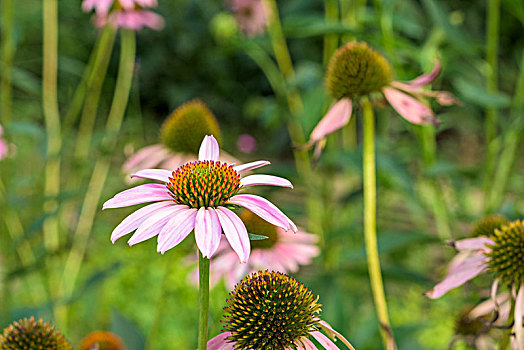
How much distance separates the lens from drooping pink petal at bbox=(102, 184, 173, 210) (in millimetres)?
354

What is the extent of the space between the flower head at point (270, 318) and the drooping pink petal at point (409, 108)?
10.8 inches

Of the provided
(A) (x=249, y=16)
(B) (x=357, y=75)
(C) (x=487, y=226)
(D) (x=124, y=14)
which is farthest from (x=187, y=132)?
(A) (x=249, y=16)

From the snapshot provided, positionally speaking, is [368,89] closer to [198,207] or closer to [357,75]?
[357,75]

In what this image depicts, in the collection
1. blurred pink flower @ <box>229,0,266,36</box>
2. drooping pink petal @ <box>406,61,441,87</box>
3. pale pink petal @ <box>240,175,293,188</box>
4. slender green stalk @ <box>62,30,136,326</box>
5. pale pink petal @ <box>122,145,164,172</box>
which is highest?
blurred pink flower @ <box>229,0,266,36</box>

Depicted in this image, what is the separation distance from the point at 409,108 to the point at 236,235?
33 cm

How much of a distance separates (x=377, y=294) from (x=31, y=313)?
18.2 inches

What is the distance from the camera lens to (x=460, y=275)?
48 cm

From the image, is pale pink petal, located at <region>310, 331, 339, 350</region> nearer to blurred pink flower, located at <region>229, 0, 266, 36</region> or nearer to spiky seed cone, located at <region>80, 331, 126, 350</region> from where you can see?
spiky seed cone, located at <region>80, 331, 126, 350</region>

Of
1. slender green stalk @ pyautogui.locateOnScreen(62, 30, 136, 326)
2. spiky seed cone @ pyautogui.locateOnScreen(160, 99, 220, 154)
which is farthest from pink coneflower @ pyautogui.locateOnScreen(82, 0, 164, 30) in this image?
spiky seed cone @ pyautogui.locateOnScreen(160, 99, 220, 154)

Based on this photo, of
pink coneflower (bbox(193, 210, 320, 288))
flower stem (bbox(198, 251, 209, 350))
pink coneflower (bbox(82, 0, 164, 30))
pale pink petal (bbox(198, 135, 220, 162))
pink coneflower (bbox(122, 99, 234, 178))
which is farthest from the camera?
pink coneflower (bbox(82, 0, 164, 30))

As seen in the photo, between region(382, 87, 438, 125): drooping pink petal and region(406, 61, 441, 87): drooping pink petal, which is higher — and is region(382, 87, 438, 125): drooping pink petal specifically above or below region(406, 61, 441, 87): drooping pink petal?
below

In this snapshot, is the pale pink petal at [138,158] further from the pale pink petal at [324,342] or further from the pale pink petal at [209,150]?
the pale pink petal at [324,342]

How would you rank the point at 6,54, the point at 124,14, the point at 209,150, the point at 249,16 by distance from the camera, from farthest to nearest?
the point at 249,16 → the point at 124,14 → the point at 6,54 → the point at 209,150

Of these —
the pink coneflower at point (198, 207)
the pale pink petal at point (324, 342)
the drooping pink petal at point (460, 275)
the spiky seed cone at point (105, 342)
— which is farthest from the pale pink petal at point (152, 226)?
the spiky seed cone at point (105, 342)
